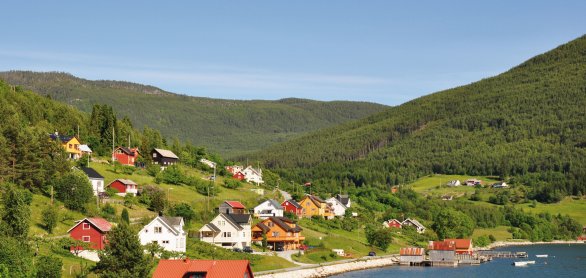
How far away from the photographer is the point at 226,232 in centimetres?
11962

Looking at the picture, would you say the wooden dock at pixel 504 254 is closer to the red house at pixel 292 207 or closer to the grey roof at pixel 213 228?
the red house at pixel 292 207

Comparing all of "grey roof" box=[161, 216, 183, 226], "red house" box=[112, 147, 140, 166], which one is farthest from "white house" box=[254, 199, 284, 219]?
"grey roof" box=[161, 216, 183, 226]

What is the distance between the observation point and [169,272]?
73938 mm

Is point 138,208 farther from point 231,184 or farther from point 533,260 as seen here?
point 533,260

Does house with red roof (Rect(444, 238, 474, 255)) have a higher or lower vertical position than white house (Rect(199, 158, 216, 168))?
lower

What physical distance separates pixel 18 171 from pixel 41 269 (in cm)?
4058

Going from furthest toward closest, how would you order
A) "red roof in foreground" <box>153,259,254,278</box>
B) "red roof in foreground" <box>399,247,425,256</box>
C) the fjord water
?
1. "red roof in foreground" <box>399,247,425,256</box>
2. the fjord water
3. "red roof in foreground" <box>153,259,254,278</box>

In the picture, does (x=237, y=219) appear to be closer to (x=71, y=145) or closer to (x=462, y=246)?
(x=71, y=145)

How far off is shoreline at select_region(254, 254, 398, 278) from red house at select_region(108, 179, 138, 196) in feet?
105

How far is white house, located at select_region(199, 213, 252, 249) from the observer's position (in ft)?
388

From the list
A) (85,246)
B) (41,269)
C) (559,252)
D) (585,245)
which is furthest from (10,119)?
(585,245)

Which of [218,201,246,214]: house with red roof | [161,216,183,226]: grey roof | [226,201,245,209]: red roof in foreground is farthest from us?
[226,201,245,209]: red roof in foreground

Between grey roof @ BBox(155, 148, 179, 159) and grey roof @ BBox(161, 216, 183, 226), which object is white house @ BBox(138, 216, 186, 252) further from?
grey roof @ BBox(155, 148, 179, 159)

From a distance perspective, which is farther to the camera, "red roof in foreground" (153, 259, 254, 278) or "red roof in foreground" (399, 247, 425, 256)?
"red roof in foreground" (399, 247, 425, 256)
